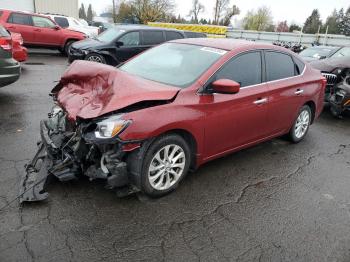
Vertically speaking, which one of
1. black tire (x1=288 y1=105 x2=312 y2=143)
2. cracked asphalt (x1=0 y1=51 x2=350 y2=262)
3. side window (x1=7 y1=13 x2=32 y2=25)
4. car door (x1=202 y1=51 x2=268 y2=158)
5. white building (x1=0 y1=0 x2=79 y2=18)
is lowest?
cracked asphalt (x1=0 y1=51 x2=350 y2=262)

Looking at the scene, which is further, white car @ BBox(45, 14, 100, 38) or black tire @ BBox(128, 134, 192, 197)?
white car @ BBox(45, 14, 100, 38)

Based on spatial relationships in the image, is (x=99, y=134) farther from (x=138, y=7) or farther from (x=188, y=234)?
(x=138, y=7)

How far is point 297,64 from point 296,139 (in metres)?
1.25

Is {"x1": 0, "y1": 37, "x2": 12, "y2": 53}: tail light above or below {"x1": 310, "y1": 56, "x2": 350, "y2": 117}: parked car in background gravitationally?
above

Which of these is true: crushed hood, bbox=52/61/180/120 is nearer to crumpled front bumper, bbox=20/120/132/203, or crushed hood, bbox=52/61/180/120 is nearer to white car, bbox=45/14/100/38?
crumpled front bumper, bbox=20/120/132/203

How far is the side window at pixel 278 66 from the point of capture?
4777mm

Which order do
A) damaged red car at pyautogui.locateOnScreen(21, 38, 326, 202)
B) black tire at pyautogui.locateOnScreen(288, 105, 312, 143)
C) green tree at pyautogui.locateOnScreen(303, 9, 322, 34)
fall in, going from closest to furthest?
1. damaged red car at pyautogui.locateOnScreen(21, 38, 326, 202)
2. black tire at pyautogui.locateOnScreen(288, 105, 312, 143)
3. green tree at pyautogui.locateOnScreen(303, 9, 322, 34)

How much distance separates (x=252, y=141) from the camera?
4.67 meters

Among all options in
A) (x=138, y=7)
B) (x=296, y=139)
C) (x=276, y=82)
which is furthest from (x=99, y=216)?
(x=138, y=7)

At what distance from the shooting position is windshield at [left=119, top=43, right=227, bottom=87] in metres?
4.05

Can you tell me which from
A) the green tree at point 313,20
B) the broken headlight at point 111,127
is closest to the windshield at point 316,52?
the broken headlight at point 111,127

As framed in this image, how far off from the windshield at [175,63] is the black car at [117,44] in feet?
20.7

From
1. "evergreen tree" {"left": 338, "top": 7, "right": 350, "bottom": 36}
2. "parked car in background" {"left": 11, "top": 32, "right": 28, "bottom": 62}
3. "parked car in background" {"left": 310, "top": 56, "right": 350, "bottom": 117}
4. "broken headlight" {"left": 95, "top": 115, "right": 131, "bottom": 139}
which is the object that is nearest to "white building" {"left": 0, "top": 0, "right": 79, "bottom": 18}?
"parked car in background" {"left": 11, "top": 32, "right": 28, "bottom": 62}

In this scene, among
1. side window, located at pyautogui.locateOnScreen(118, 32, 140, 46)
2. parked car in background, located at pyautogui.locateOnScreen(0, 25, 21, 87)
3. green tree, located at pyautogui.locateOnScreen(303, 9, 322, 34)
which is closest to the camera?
parked car in background, located at pyautogui.locateOnScreen(0, 25, 21, 87)
